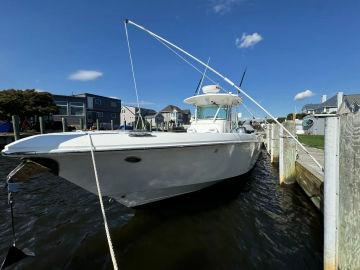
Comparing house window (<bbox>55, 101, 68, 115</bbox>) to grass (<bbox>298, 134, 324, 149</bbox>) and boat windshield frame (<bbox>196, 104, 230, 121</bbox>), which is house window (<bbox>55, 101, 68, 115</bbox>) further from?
boat windshield frame (<bbox>196, 104, 230, 121</bbox>)

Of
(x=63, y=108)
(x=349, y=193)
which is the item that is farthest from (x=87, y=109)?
(x=349, y=193)

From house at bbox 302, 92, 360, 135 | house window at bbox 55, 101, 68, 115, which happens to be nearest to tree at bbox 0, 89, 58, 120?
house window at bbox 55, 101, 68, 115

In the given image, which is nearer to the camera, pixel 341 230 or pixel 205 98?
pixel 341 230

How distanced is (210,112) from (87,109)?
48040 millimetres

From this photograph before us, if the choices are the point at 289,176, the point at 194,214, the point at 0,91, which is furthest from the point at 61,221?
the point at 0,91

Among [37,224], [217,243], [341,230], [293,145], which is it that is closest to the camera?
[341,230]

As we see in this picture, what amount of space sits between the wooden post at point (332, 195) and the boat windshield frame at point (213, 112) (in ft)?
19.1

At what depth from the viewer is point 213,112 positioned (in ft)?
31.8

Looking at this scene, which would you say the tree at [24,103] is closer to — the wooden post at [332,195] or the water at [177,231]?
the water at [177,231]

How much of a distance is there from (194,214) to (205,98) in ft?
14.2

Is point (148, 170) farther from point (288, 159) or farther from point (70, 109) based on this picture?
point (70, 109)

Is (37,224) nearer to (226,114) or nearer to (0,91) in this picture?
(226,114)

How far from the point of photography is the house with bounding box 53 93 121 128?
47.9 m

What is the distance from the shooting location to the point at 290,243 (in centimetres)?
540
